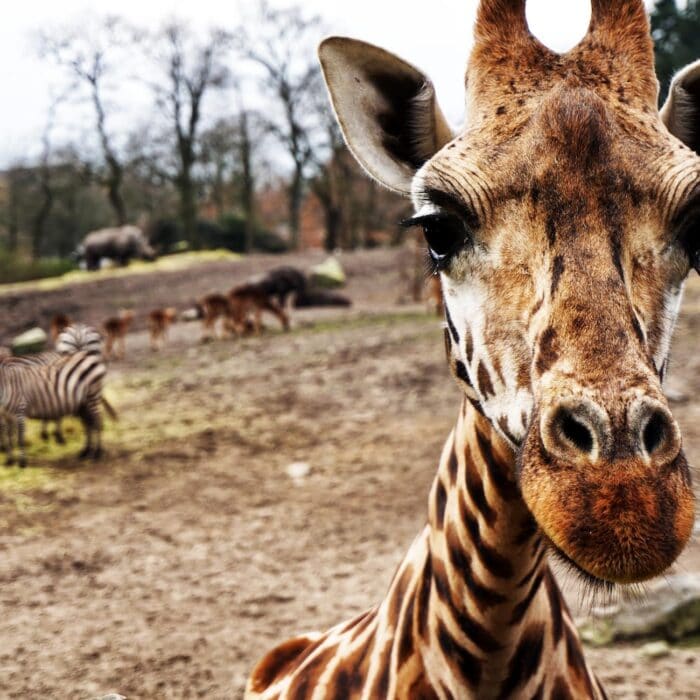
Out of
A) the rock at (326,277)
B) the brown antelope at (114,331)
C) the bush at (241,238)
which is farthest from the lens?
the bush at (241,238)

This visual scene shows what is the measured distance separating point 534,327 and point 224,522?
6182 mm

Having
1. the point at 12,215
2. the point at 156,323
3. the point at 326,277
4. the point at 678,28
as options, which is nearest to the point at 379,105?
the point at 156,323

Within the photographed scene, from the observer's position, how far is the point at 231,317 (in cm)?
1948

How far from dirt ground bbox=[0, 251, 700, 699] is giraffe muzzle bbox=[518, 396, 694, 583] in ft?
3.47

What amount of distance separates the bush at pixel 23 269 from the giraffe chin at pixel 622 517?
31247 millimetres

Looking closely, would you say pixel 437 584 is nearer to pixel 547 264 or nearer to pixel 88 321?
pixel 547 264

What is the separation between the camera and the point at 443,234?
6.32ft

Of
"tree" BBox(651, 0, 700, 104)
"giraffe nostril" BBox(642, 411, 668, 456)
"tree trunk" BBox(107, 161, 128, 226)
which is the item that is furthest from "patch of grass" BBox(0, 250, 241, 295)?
"giraffe nostril" BBox(642, 411, 668, 456)

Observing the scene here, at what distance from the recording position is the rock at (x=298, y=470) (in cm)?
868

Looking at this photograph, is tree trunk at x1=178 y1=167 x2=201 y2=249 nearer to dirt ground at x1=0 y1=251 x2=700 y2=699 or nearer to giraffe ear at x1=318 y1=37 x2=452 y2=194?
dirt ground at x1=0 y1=251 x2=700 y2=699

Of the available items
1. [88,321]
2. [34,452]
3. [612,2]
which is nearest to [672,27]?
[88,321]

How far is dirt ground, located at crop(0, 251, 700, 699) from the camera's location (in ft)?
15.9

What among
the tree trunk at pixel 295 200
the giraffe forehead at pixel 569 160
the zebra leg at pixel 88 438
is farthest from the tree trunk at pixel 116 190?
the giraffe forehead at pixel 569 160

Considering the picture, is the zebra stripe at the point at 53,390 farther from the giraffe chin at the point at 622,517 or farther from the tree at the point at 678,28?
the tree at the point at 678,28
